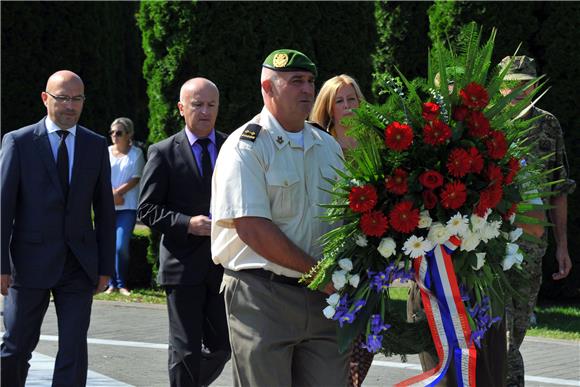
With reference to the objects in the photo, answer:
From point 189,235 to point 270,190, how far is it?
2.04 meters

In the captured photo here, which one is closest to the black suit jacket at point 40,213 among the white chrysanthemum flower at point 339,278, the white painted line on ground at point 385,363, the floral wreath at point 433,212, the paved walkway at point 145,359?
the paved walkway at point 145,359

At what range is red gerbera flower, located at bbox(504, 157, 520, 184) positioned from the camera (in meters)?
4.49

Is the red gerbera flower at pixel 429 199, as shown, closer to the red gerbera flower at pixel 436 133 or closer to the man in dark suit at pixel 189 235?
the red gerbera flower at pixel 436 133

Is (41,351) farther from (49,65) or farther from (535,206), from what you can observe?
(49,65)

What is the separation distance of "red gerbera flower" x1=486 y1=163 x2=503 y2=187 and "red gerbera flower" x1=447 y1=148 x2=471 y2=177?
122mm

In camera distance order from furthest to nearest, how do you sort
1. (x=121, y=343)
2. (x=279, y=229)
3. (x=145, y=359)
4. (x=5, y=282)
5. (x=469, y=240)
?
(x=121, y=343) < (x=145, y=359) < (x=5, y=282) < (x=279, y=229) < (x=469, y=240)

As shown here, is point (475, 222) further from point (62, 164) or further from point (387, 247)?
point (62, 164)

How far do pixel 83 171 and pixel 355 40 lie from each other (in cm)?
746

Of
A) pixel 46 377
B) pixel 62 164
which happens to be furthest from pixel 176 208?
pixel 46 377

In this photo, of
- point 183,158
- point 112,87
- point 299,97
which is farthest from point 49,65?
point 299,97

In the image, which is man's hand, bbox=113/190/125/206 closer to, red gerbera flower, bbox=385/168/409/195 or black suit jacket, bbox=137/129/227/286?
black suit jacket, bbox=137/129/227/286

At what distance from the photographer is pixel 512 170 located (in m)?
4.53

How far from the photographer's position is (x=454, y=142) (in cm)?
442

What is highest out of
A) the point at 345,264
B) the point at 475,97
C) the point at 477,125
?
the point at 475,97
